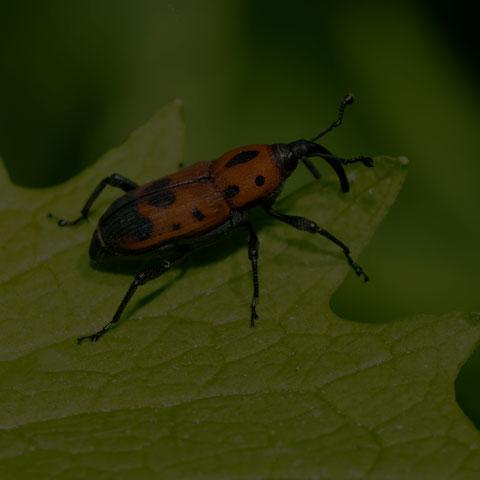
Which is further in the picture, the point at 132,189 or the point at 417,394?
the point at 132,189

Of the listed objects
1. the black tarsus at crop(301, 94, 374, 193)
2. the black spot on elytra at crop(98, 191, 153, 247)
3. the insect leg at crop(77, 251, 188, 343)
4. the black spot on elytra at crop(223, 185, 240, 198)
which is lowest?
the insect leg at crop(77, 251, 188, 343)

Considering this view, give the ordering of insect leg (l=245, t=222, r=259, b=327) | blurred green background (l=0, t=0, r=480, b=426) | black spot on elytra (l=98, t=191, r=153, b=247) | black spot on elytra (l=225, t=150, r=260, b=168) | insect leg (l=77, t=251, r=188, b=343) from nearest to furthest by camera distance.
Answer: insect leg (l=245, t=222, r=259, b=327), insect leg (l=77, t=251, r=188, b=343), black spot on elytra (l=98, t=191, r=153, b=247), black spot on elytra (l=225, t=150, r=260, b=168), blurred green background (l=0, t=0, r=480, b=426)

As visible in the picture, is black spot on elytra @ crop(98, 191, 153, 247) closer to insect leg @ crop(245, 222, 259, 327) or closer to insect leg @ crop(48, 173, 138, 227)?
insect leg @ crop(48, 173, 138, 227)

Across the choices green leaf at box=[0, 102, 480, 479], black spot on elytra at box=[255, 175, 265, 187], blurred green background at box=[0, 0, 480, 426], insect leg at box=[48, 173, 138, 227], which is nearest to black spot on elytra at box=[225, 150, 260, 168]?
black spot on elytra at box=[255, 175, 265, 187]

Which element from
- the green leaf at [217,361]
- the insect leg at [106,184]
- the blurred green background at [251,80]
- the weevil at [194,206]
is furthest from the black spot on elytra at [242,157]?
the blurred green background at [251,80]

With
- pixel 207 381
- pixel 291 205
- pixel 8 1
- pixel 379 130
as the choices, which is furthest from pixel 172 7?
pixel 207 381

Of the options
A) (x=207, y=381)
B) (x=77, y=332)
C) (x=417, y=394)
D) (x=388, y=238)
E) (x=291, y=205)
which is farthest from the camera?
(x=388, y=238)

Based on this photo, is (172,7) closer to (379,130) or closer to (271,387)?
(379,130)

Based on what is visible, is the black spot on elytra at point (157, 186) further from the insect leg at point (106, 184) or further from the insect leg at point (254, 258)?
the insect leg at point (254, 258)

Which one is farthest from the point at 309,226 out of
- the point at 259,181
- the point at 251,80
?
the point at 251,80
